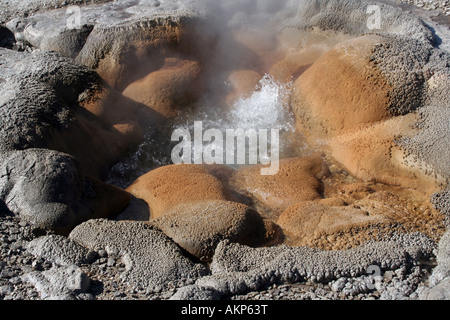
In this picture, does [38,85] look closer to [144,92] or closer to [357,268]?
[144,92]

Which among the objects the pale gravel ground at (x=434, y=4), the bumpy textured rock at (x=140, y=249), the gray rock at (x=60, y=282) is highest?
the pale gravel ground at (x=434, y=4)

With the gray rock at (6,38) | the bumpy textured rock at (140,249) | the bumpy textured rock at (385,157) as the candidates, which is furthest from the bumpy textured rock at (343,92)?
the gray rock at (6,38)

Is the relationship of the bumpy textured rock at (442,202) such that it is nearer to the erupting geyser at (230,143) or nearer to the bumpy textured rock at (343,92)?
the erupting geyser at (230,143)

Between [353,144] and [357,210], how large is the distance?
862 mm

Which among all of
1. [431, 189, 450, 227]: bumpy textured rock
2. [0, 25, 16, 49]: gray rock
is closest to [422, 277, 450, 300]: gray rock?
[431, 189, 450, 227]: bumpy textured rock

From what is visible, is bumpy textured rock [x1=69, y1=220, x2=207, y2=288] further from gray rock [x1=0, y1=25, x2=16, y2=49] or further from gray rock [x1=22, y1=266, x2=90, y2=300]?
gray rock [x1=0, y1=25, x2=16, y2=49]

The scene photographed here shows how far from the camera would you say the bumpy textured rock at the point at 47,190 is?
276 centimetres

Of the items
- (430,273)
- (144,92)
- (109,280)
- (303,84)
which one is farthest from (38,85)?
(430,273)

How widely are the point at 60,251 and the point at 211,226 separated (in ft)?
2.55

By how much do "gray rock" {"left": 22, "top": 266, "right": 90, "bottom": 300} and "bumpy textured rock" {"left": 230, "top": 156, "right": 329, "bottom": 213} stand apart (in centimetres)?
141

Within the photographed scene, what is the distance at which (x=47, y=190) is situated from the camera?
281 cm
